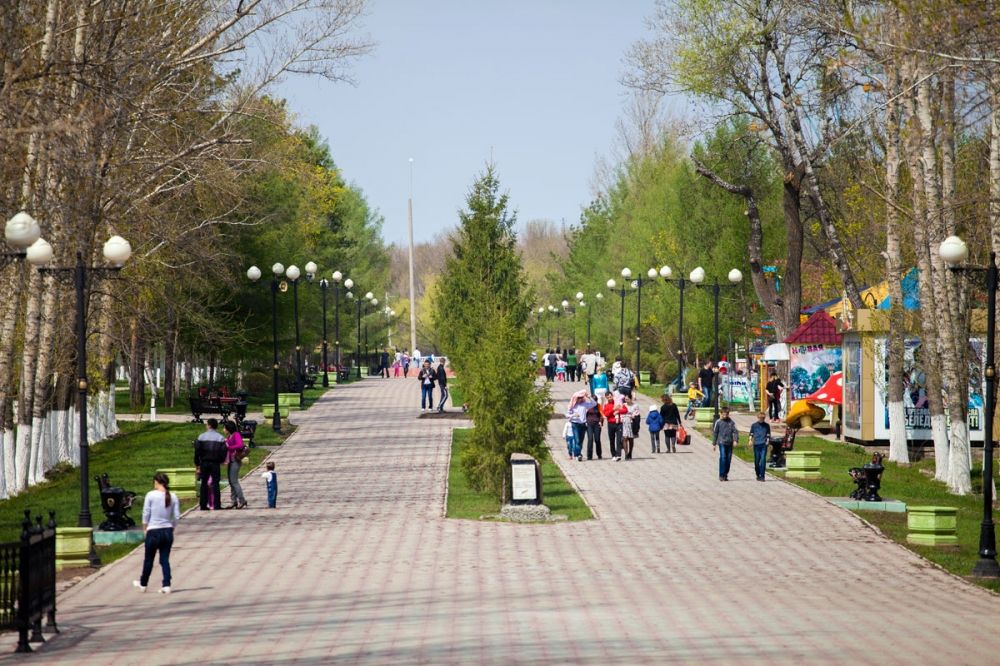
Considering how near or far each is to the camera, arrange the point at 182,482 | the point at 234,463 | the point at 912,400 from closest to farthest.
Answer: the point at 234,463
the point at 182,482
the point at 912,400

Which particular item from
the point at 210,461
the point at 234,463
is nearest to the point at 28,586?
the point at 210,461

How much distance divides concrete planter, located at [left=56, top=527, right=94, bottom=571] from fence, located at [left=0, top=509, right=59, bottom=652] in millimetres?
4922

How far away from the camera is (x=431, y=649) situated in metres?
14.1

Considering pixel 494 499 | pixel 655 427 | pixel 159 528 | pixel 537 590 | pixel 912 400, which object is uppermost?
pixel 912 400

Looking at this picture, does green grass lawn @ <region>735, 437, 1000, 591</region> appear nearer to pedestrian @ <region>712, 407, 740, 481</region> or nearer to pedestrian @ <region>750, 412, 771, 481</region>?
pedestrian @ <region>750, 412, 771, 481</region>

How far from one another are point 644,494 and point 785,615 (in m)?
12.4

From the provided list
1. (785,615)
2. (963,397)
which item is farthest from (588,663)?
(963,397)

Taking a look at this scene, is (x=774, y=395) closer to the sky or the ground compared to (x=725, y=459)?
closer to the sky

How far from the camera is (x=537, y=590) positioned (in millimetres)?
17859

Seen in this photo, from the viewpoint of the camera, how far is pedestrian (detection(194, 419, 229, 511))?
84.1ft

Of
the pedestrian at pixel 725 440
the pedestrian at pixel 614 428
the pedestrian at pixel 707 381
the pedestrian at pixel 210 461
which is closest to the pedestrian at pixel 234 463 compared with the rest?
A: the pedestrian at pixel 210 461

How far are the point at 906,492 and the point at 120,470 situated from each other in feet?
51.9

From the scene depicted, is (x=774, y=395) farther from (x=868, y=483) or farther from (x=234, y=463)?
(x=234, y=463)

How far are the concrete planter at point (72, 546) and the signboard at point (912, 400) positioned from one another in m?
22.0
